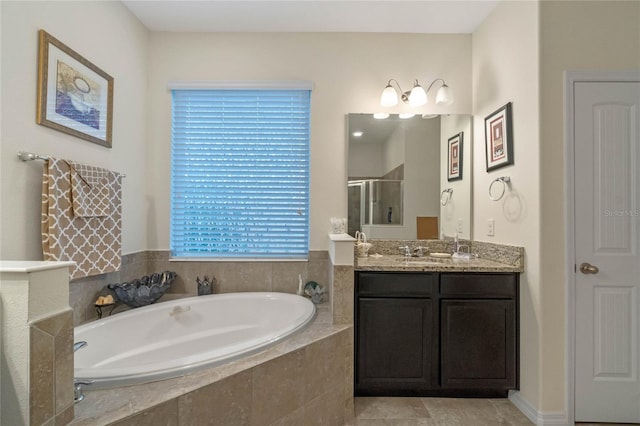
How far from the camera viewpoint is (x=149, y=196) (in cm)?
244

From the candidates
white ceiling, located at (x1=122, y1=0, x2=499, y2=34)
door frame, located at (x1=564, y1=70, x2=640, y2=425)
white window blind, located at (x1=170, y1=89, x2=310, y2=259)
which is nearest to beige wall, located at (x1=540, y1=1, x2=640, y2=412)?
door frame, located at (x1=564, y1=70, x2=640, y2=425)

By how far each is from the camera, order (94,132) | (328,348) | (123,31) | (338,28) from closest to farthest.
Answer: (328,348) < (94,132) < (123,31) < (338,28)

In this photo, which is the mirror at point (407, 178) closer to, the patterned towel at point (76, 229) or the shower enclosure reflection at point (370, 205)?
the shower enclosure reflection at point (370, 205)

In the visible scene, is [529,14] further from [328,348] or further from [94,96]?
[94,96]

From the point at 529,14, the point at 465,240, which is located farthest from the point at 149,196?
the point at 529,14

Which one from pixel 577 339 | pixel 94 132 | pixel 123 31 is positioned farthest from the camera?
pixel 123 31

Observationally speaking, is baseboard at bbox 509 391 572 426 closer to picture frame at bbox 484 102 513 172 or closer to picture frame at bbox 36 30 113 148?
picture frame at bbox 484 102 513 172

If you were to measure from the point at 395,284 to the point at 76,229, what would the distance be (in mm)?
1965

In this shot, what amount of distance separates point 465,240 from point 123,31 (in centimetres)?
Result: 319

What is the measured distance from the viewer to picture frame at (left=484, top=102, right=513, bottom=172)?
196 cm

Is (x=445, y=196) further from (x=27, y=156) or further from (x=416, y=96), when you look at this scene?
(x=27, y=156)

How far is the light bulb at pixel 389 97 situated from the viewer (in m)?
2.33

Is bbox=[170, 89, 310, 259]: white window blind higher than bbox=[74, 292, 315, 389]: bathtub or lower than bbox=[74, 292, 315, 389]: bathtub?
higher

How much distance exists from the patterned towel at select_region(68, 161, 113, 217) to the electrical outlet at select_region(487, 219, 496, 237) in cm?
270
